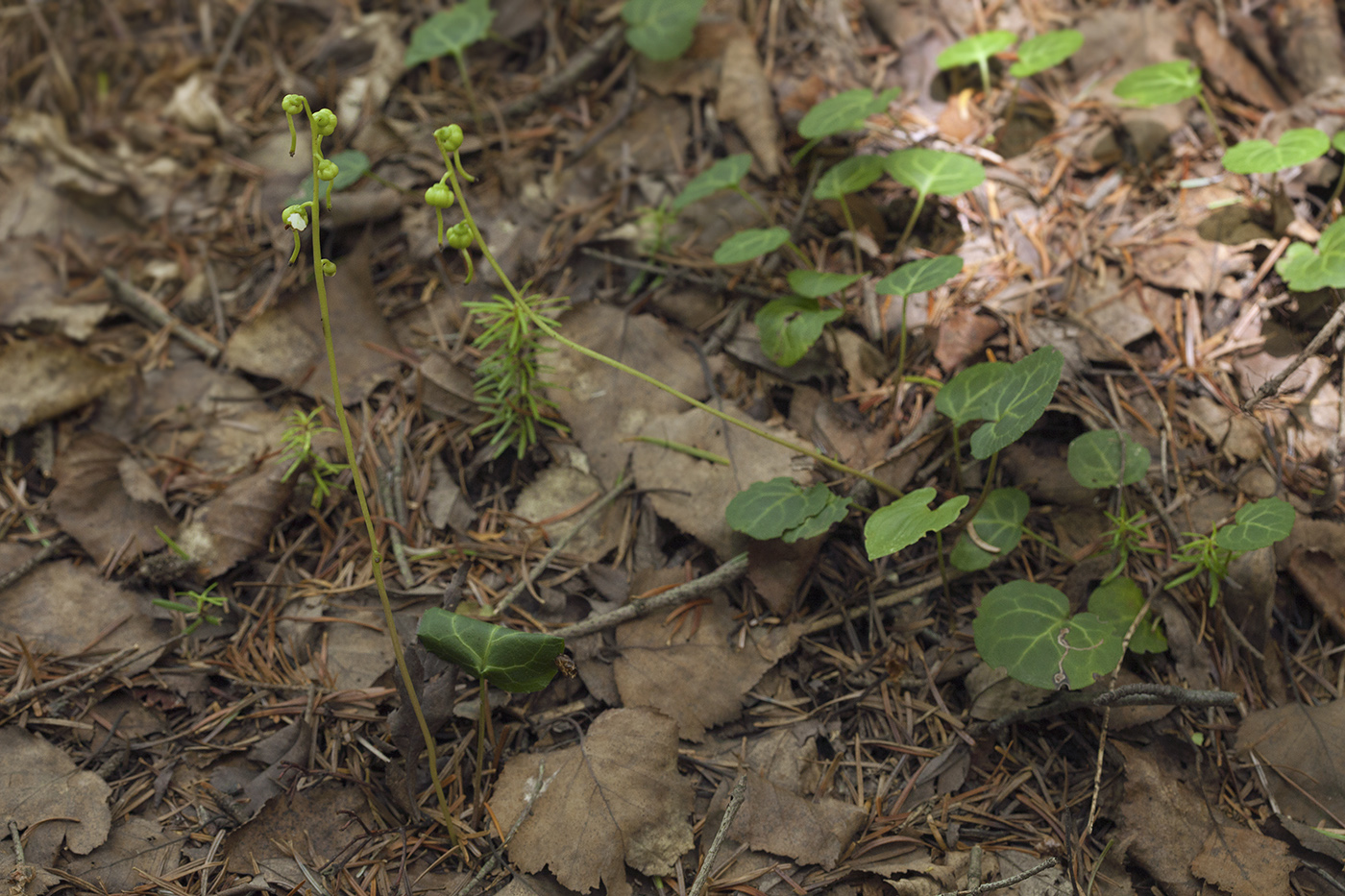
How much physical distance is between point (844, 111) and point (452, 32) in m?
1.50

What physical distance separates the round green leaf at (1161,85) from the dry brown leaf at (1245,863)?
7.01 ft

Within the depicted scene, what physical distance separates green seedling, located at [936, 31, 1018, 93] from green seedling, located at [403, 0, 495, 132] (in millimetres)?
1643

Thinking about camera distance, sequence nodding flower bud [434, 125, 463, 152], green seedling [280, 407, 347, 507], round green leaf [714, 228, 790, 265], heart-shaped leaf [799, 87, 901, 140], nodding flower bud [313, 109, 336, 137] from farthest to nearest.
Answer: heart-shaped leaf [799, 87, 901, 140] → round green leaf [714, 228, 790, 265] → green seedling [280, 407, 347, 507] → nodding flower bud [434, 125, 463, 152] → nodding flower bud [313, 109, 336, 137]

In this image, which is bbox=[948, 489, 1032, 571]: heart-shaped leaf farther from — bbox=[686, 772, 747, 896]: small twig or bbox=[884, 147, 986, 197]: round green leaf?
bbox=[884, 147, 986, 197]: round green leaf

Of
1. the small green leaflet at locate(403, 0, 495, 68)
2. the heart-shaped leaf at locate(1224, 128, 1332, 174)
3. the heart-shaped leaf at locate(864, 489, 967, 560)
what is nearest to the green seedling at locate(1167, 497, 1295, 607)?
the heart-shaped leaf at locate(864, 489, 967, 560)

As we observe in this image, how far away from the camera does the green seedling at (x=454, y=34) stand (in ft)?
9.98

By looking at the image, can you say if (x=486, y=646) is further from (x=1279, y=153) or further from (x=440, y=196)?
(x=1279, y=153)

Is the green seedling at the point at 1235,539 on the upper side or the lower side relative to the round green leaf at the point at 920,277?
lower

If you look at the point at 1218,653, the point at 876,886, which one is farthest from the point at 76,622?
the point at 1218,653

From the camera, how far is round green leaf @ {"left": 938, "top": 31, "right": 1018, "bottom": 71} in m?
2.83

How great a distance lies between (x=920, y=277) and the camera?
2291mm

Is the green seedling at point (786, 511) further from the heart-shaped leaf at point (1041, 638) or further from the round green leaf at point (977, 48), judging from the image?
the round green leaf at point (977, 48)

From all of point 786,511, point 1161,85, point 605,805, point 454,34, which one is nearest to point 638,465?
point 786,511

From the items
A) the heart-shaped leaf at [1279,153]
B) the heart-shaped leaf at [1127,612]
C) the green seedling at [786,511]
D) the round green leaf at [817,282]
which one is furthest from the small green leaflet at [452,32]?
the heart-shaped leaf at [1127,612]
